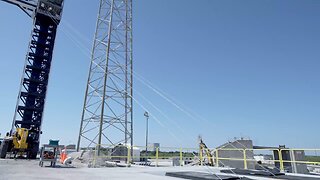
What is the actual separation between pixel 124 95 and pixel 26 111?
37.2 ft

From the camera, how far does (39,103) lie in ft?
82.9

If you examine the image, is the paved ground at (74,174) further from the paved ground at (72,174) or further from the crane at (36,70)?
the crane at (36,70)

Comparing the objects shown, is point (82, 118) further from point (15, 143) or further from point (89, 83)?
point (15, 143)

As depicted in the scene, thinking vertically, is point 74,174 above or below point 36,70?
below

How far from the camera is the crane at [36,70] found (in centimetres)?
2216

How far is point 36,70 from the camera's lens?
84.1 feet

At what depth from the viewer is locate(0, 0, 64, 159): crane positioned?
22.2 metres

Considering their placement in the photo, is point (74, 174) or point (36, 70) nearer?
point (74, 174)

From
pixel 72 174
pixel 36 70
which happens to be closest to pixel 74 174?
pixel 72 174

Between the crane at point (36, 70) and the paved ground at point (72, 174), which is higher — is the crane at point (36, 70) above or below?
above

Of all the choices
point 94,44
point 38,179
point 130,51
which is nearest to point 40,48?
point 94,44

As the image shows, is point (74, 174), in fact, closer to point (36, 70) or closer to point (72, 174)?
point (72, 174)

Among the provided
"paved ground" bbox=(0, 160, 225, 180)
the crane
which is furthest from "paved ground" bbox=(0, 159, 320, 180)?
the crane

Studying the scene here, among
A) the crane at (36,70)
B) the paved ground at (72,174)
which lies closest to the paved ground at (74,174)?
the paved ground at (72,174)
